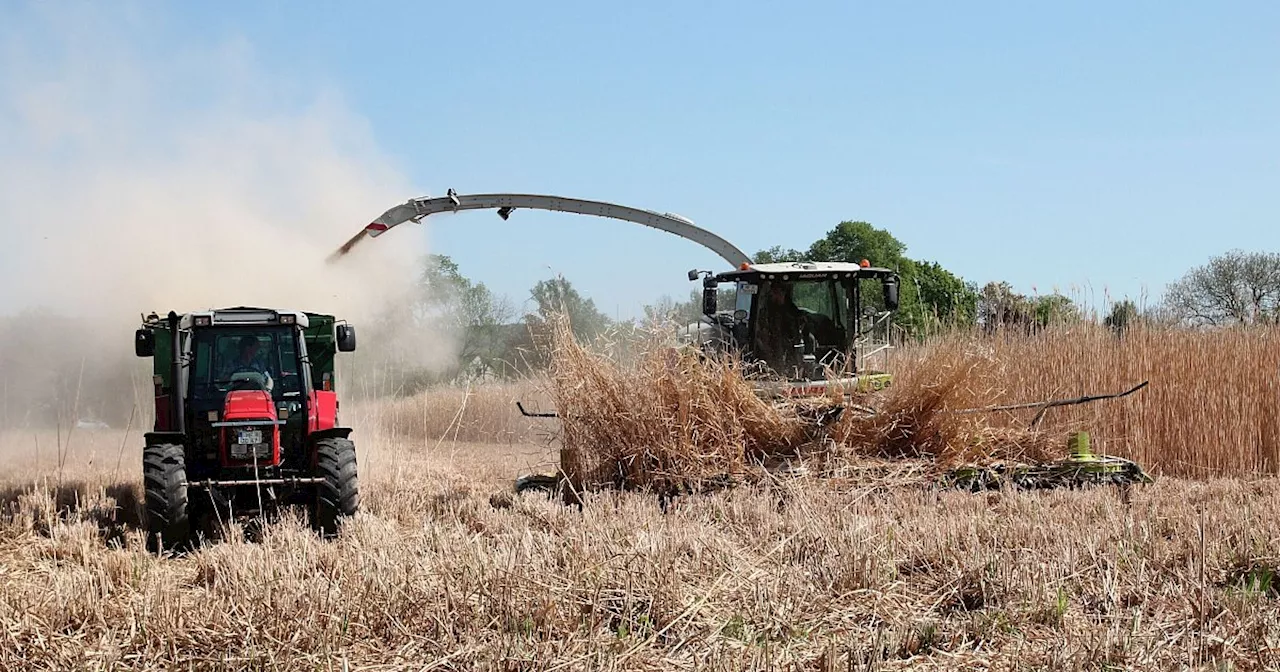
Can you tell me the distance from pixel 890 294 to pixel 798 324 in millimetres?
939

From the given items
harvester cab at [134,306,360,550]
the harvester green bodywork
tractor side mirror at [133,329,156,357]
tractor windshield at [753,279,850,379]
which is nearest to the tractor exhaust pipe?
harvester cab at [134,306,360,550]

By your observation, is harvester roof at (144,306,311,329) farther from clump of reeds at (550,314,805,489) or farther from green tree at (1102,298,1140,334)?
green tree at (1102,298,1140,334)

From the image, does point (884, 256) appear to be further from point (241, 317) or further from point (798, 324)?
point (241, 317)

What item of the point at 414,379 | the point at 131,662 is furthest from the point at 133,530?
the point at 414,379

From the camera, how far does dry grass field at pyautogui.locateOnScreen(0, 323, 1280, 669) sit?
177 inches

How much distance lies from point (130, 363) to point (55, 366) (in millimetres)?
1263

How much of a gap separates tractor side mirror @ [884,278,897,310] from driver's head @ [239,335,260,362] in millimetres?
5418

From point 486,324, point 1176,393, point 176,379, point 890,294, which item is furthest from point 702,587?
point 486,324

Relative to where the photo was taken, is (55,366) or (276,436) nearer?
(276,436)

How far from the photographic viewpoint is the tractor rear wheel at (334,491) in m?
8.82

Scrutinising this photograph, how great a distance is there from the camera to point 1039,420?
10383mm

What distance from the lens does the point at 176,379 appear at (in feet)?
29.2

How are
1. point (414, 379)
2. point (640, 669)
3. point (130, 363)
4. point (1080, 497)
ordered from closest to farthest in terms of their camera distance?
point (640, 669) → point (1080, 497) → point (130, 363) → point (414, 379)

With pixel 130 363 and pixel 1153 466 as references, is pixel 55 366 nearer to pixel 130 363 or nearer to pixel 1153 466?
pixel 130 363
